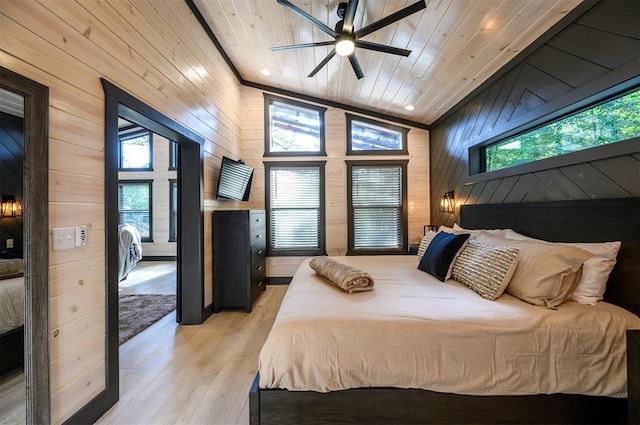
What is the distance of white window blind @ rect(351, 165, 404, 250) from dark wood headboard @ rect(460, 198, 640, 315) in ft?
7.26

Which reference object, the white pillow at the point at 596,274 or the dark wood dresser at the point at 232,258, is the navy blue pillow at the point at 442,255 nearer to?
the white pillow at the point at 596,274

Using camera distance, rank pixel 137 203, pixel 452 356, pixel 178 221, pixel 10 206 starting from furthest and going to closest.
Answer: pixel 137 203
pixel 178 221
pixel 452 356
pixel 10 206

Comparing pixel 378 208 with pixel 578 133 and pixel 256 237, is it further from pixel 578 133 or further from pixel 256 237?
pixel 578 133

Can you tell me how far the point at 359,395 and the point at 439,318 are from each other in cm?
60

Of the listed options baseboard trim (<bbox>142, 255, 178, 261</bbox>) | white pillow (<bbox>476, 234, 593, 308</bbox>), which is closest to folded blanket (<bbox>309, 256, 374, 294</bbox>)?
white pillow (<bbox>476, 234, 593, 308</bbox>)

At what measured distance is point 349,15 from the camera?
214cm

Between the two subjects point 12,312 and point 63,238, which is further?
point 63,238

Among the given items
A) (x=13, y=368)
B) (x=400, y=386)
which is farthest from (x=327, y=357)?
(x=13, y=368)

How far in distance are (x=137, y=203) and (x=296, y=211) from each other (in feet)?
15.6

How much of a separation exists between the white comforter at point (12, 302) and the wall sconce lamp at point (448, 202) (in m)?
4.26

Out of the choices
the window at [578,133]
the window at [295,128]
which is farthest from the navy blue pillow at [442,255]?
the window at [295,128]

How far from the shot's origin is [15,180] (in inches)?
49.7

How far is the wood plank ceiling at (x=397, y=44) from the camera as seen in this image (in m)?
2.26

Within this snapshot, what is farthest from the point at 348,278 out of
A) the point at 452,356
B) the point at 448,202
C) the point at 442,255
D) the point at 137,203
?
the point at 137,203
